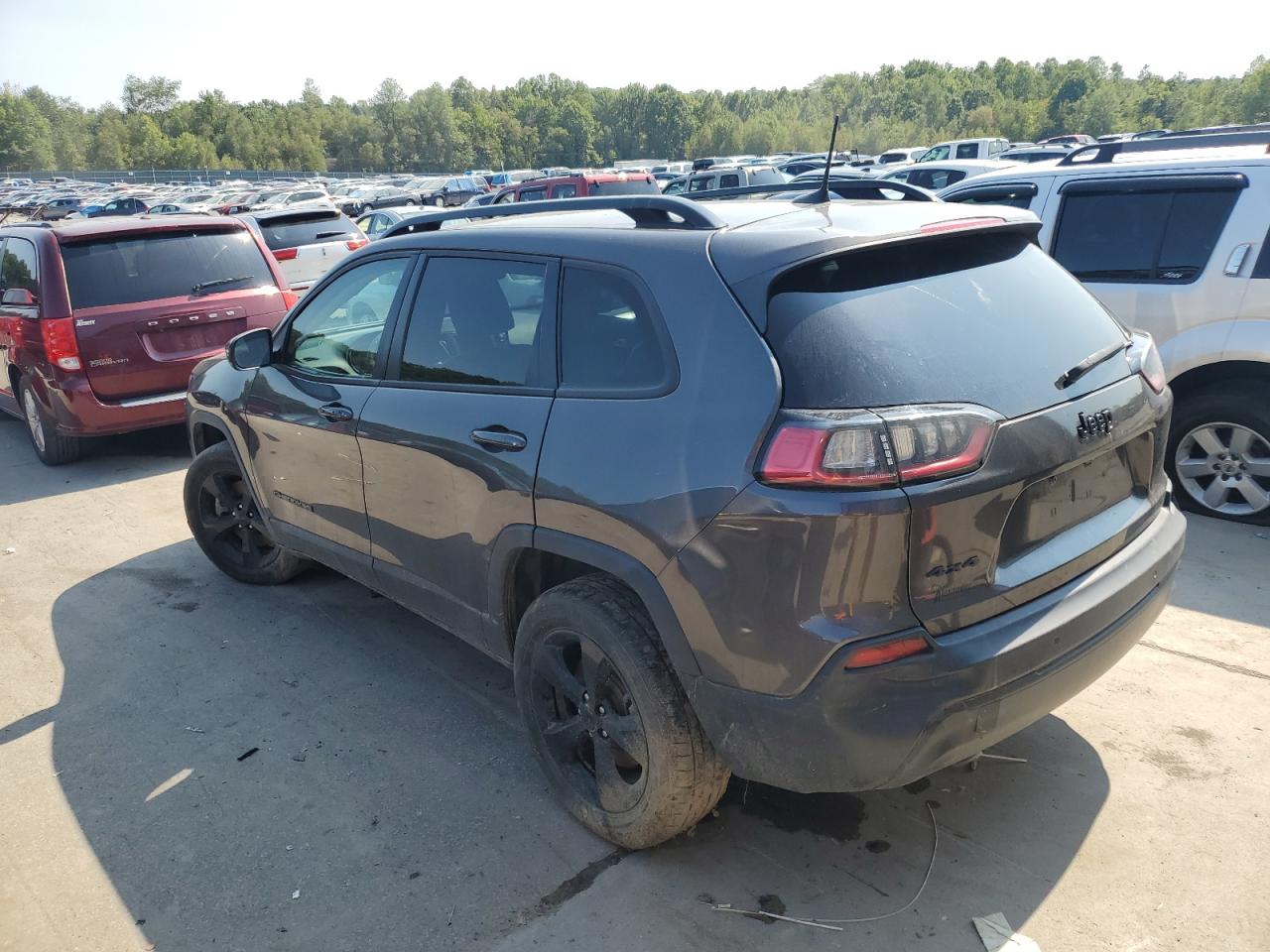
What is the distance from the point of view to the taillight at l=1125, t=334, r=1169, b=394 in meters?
2.90

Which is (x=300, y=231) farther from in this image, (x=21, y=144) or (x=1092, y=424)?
(x=21, y=144)

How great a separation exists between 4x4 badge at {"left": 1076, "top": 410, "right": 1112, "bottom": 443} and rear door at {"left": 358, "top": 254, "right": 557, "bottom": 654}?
58.0 inches

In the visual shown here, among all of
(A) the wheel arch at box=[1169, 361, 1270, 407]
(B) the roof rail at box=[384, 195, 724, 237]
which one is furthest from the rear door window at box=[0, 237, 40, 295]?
(A) the wheel arch at box=[1169, 361, 1270, 407]

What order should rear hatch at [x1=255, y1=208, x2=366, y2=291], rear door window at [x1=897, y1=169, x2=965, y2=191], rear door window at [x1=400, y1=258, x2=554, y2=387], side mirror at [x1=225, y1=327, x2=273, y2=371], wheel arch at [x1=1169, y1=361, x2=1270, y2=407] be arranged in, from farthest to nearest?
rear door window at [x1=897, y1=169, x2=965, y2=191] < rear hatch at [x1=255, y1=208, x2=366, y2=291] < wheel arch at [x1=1169, y1=361, x2=1270, y2=407] < side mirror at [x1=225, y1=327, x2=273, y2=371] < rear door window at [x1=400, y1=258, x2=554, y2=387]

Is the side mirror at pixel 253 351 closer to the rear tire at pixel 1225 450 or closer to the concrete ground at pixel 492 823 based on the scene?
the concrete ground at pixel 492 823

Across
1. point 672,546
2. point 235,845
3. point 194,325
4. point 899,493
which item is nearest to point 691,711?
point 672,546

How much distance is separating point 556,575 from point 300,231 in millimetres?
10015

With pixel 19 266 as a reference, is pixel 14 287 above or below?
below

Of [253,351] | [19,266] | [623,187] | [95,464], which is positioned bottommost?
[95,464]

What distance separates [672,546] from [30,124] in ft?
451

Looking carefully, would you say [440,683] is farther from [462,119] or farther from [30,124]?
[30,124]

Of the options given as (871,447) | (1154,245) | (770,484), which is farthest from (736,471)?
(1154,245)

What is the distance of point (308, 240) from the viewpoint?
1174 centimetres

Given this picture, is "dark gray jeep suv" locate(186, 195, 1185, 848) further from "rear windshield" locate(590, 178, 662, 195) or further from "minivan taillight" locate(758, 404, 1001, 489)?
"rear windshield" locate(590, 178, 662, 195)
